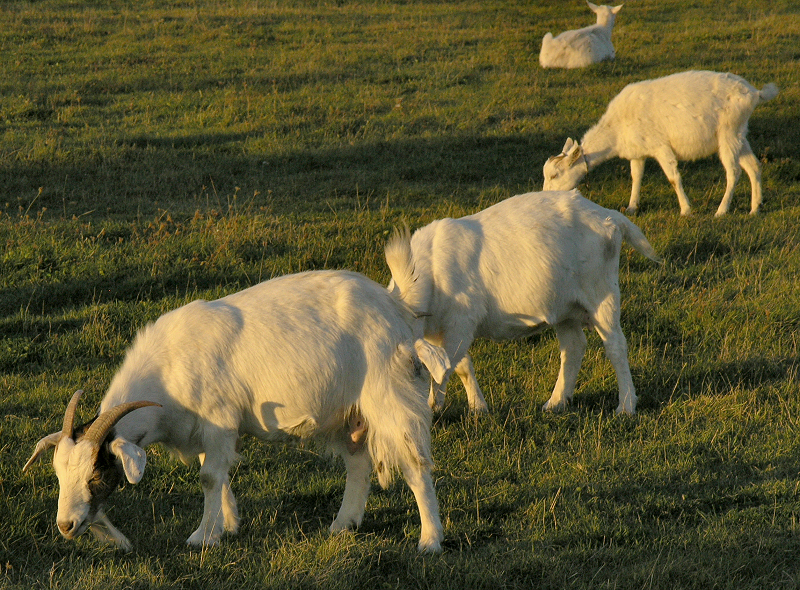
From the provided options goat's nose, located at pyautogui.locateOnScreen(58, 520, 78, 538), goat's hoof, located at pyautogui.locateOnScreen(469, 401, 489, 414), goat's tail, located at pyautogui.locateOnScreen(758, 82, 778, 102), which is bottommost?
goat's hoof, located at pyautogui.locateOnScreen(469, 401, 489, 414)

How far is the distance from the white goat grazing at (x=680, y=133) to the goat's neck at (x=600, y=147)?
0.01m

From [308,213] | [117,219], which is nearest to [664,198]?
[308,213]

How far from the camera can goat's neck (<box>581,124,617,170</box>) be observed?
1175 centimetres

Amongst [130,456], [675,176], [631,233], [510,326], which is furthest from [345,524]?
[675,176]

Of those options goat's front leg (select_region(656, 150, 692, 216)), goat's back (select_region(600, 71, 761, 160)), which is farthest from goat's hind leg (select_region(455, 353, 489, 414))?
goat's back (select_region(600, 71, 761, 160))

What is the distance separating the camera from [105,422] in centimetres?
422

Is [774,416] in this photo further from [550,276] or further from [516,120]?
[516,120]

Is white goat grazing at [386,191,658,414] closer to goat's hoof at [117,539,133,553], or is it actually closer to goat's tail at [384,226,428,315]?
goat's tail at [384,226,428,315]

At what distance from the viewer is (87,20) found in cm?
2022

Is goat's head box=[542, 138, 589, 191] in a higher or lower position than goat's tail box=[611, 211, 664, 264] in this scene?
lower

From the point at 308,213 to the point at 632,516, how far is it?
22.1ft

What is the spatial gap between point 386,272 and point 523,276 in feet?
9.00

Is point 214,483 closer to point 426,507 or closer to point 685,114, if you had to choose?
point 426,507

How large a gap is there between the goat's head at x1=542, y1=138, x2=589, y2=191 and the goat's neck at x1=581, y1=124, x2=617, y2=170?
32 cm
